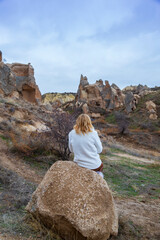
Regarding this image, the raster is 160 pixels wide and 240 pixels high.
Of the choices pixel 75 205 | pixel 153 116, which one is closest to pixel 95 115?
pixel 153 116

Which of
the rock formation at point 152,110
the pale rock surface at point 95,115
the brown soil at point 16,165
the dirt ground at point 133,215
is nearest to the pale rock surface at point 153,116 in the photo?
the rock formation at point 152,110

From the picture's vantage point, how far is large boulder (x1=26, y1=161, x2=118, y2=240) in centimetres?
245

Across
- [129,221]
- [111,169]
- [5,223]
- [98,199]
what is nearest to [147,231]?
[129,221]

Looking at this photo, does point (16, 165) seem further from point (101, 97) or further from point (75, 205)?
point (101, 97)

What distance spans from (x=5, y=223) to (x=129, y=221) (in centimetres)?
186

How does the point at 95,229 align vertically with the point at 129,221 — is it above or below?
above

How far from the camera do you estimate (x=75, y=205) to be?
252 cm

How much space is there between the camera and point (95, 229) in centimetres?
244

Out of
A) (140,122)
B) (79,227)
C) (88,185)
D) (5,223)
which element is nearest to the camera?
(79,227)

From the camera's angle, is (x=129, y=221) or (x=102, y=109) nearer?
(x=129, y=221)

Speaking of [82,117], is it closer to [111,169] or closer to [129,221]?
[129,221]

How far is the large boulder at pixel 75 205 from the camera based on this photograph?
→ 8.02 feet

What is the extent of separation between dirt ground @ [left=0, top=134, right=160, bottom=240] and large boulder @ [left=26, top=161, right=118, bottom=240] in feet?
1.10

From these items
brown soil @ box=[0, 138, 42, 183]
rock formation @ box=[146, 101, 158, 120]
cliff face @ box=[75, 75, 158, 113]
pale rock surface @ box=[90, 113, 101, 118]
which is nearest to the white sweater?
brown soil @ box=[0, 138, 42, 183]
